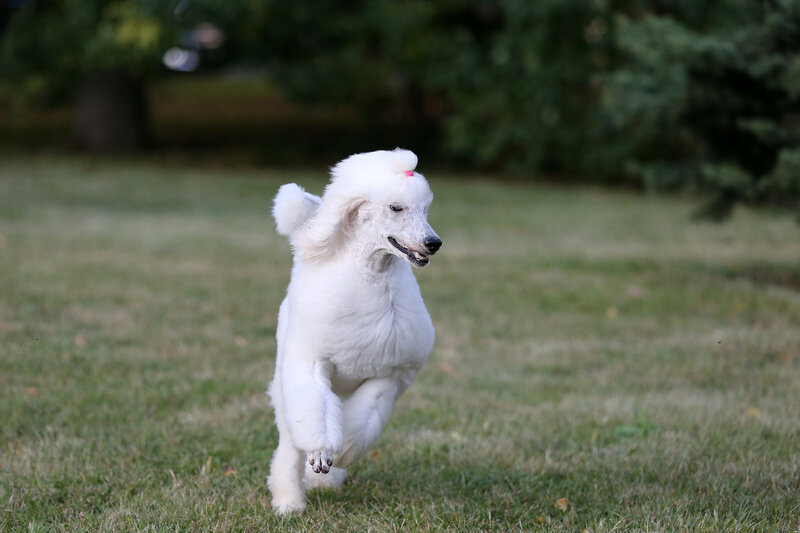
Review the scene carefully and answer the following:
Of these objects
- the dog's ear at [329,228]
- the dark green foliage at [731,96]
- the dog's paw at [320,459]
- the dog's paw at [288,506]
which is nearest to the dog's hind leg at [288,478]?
the dog's paw at [288,506]

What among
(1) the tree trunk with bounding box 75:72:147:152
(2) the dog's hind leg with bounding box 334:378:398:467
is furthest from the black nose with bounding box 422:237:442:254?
(1) the tree trunk with bounding box 75:72:147:152

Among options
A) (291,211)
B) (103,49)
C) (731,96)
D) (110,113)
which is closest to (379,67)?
(103,49)

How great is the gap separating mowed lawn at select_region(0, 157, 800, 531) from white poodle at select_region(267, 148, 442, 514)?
559 mm

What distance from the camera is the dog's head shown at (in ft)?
11.2

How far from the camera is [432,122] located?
23.2m

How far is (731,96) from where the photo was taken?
329 inches

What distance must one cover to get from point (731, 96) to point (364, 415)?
19.7ft

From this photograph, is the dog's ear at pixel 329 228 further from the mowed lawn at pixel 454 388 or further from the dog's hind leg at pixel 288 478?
A: the mowed lawn at pixel 454 388

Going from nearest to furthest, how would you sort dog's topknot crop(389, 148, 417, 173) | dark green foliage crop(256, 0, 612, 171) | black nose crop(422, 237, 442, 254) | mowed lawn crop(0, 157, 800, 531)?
1. black nose crop(422, 237, 442, 254)
2. dog's topknot crop(389, 148, 417, 173)
3. mowed lawn crop(0, 157, 800, 531)
4. dark green foliage crop(256, 0, 612, 171)

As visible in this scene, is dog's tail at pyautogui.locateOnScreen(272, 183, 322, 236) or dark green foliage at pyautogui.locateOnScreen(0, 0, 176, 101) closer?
dog's tail at pyautogui.locateOnScreen(272, 183, 322, 236)

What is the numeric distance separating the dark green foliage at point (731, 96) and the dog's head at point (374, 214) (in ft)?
16.2

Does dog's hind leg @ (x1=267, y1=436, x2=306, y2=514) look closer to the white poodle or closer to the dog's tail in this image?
the white poodle

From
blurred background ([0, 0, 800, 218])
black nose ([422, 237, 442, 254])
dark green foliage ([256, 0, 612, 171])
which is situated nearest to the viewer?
black nose ([422, 237, 442, 254])

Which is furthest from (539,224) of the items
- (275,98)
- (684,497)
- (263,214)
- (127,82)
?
(275,98)
